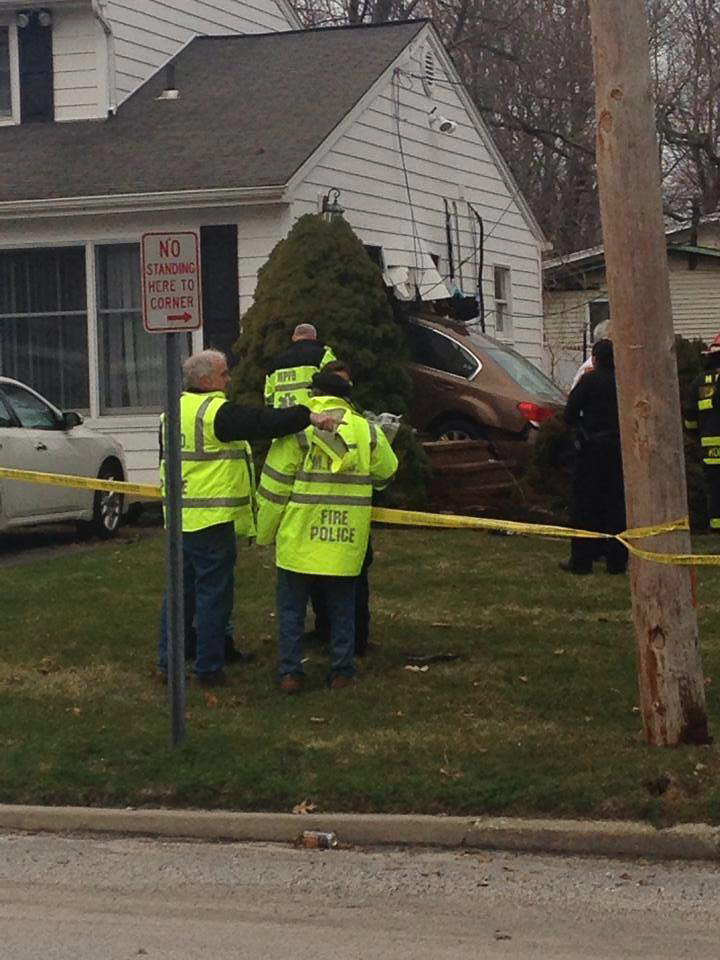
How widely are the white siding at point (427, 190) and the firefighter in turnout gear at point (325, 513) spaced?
8962 mm

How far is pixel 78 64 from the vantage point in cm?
1966

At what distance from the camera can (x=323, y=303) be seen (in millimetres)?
15734

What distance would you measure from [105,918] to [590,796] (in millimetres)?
2220

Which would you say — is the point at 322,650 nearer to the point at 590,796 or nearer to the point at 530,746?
the point at 530,746

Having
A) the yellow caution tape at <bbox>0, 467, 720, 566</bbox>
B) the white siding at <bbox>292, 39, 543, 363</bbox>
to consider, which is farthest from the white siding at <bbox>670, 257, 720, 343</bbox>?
the yellow caution tape at <bbox>0, 467, 720, 566</bbox>

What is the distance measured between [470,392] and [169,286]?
30.5ft

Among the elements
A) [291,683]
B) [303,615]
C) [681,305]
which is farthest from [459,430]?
[681,305]

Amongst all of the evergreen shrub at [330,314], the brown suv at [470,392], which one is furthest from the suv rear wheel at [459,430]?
the evergreen shrub at [330,314]

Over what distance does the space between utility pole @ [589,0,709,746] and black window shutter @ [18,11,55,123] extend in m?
13.2

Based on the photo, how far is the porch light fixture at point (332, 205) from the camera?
1704 cm

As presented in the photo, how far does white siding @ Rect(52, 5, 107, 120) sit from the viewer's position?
1955 cm

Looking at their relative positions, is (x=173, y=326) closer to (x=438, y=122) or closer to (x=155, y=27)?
(x=155, y=27)

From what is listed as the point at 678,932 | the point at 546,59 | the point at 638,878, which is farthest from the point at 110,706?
the point at 546,59

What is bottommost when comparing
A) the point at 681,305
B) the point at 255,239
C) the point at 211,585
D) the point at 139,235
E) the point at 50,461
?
the point at 211,585
